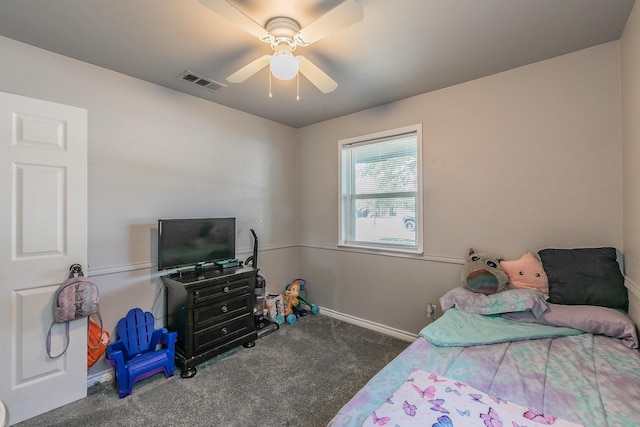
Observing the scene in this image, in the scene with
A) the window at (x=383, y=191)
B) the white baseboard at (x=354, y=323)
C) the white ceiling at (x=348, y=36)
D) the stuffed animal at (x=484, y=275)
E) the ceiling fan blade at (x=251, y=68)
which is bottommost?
the white baseboard at (x=354, y=323)

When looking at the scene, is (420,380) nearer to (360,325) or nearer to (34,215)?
(360,325)

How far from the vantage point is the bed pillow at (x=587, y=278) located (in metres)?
1.84

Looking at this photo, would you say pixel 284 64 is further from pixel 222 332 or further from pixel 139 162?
pixel 222 332

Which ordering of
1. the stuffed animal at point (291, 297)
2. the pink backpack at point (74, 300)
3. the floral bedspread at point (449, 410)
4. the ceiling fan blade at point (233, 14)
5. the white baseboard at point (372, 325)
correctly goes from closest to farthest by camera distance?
the floral bedspread at point (449, 410)
the ceiling fan blade at point (233, 14)
the pink backpack at point (74, 300)
the white baseboard at point (372, 325)
the stuffed animal at point (291, 297)

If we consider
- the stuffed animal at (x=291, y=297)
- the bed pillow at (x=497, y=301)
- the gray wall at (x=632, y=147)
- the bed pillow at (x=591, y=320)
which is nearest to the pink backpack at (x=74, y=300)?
the stuffed animal at (x=291, y=297)

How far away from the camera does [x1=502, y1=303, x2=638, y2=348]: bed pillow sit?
1.60 meters

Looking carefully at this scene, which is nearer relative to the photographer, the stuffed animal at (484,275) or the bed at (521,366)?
the bed at (521,366)

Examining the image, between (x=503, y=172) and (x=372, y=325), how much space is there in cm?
211

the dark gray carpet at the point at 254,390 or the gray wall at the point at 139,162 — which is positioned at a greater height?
the gray wall at the point at 139,162

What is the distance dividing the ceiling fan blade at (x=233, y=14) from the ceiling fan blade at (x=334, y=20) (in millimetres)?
232

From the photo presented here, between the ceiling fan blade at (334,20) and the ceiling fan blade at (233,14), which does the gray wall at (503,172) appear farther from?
the ceiling fan blade at (233,14)

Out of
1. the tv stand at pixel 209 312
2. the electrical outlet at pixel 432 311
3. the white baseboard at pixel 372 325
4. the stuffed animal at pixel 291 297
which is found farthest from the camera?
the stuffed animal at pixel 291 297

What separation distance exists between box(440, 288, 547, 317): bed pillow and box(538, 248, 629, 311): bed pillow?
15 centimetres

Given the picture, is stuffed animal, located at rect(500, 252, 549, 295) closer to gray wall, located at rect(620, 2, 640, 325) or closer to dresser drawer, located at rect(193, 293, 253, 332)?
gray wall, located at rect(620, 2, 640, 325)
